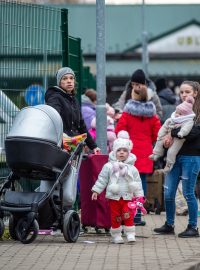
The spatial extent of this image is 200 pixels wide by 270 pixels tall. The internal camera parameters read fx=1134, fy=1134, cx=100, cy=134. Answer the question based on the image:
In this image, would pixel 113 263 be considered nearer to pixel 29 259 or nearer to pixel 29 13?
pixel 29 259

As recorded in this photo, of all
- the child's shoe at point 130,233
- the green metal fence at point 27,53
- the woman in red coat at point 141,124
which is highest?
the green metal fence at point 27,53

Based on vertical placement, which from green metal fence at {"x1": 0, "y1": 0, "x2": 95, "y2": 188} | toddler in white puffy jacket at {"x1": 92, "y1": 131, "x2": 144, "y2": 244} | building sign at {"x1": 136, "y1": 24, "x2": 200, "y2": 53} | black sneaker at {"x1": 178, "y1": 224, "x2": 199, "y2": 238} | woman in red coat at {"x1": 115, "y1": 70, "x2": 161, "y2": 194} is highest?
building sign at {"x1": 136, "y1": 24, "x2": 200, "y2": 53}

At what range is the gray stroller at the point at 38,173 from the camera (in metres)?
11.5

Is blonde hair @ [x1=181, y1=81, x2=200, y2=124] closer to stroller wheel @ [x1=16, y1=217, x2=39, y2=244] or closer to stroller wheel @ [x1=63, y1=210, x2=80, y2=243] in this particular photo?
stroller wheel @ [x1=63, y1=210, x2=80, y2=243]

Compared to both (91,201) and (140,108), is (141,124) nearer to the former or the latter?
(140,108)

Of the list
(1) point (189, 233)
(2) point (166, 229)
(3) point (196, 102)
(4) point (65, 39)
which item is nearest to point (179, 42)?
(4) point (65, 39)

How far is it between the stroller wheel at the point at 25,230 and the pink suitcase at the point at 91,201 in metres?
1.40

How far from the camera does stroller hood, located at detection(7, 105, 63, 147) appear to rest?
11.6 meters

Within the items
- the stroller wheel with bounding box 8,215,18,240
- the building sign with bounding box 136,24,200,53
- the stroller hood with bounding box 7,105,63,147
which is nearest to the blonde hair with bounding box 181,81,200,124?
the stroller hood with bounding box 7,105,63,147

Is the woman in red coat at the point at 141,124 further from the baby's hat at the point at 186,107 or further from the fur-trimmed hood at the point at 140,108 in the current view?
the baby's hat at the point at 186,107

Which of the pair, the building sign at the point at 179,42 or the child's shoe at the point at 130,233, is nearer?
the child's shoe at the point at 130,233

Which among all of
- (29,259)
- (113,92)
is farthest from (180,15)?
(29,259)

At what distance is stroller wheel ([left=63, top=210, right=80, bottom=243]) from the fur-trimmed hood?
2441 millimetres

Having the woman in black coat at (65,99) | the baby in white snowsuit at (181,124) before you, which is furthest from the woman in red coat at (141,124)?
the woman in black coat at (65,99)
